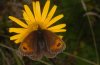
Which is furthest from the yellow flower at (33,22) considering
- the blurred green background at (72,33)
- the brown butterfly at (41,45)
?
the blurred green background at (72,33)

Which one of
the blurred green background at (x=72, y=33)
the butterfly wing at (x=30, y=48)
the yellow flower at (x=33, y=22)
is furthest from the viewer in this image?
the blurred green background at (x=72, y=33)

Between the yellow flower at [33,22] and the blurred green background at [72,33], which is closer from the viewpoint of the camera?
the yellow flower at [33,22]

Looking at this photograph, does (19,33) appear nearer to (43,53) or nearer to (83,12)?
(43,53)

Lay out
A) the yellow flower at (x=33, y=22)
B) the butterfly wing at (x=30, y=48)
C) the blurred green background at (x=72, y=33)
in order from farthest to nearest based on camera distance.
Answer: the blurred green background at (x=72, y=33)
the yellow flower at (x=33, y=22)
the butterfly wing at (x=30, y=48)

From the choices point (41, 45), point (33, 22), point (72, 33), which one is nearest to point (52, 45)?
point (41, 45)

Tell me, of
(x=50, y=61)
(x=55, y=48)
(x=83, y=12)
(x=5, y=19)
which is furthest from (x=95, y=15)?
(x=55, y=48)

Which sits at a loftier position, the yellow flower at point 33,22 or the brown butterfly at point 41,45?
the yellow flower at point 33,22

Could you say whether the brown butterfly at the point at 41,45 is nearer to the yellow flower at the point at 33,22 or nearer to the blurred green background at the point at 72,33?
the yellow flower at the point at 33,22

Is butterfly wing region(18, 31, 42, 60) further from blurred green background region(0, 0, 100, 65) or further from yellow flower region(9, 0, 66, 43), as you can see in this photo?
blurred green background region(0, 0, 100, 65)

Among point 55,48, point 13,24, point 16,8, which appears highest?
point 16,8
